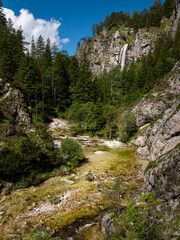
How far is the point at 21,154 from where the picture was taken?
1190 cm

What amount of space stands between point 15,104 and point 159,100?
3675 cm

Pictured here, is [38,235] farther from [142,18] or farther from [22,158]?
[142,18]

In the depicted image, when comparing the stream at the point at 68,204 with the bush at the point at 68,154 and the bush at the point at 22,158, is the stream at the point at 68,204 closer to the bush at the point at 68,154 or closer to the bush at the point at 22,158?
the bush at the point at 68,154

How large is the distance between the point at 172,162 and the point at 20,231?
29.6 feet

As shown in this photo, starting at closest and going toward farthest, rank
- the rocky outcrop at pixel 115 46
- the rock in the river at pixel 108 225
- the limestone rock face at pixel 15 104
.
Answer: the rock in the river at pixel 108 225
the limestone rock face at pixel 15 104
the rocky outcrop at pixel 115 46

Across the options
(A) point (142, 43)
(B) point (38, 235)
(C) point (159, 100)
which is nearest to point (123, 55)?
(A) point (142, 43)

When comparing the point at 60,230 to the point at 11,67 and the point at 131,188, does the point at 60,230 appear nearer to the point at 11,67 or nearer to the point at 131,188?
the point at 131,188

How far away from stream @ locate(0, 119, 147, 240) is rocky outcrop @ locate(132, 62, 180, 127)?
16.6 meters

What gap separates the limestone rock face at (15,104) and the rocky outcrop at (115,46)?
59.4 metres

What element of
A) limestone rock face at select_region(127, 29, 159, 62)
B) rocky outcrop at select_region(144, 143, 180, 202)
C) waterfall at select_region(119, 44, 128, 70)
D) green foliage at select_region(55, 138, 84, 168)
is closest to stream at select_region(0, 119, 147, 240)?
green foliage at select_region(55, 138, 84, 168)

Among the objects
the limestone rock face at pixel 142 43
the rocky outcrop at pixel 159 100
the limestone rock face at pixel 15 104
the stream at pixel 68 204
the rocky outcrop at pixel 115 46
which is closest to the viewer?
the stream at pixel 68 204

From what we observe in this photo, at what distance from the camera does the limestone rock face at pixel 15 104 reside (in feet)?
109

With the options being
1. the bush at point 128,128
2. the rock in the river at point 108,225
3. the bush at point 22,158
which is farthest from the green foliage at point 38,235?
the bush at point 128,128

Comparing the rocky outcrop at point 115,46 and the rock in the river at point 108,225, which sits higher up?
the rocky outcrop at point 115,46
